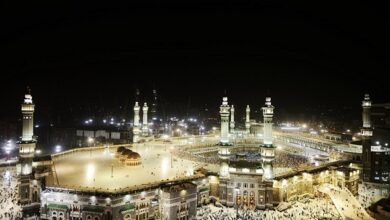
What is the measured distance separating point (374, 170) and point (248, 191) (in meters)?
24.3

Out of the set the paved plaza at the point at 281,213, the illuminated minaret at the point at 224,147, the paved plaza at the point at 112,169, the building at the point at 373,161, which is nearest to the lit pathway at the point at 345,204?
the paved plaza at the point at 281,213

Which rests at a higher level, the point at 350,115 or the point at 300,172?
the point at 350,115

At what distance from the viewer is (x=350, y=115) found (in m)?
126

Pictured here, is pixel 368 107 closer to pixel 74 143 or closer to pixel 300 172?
pixel 300 172

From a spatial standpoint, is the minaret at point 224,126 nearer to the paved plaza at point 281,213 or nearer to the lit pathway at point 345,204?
the paved plaza at point 281,213

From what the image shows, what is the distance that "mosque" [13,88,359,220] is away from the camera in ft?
92.8

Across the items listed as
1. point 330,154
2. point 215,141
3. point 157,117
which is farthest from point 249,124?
point 157,117

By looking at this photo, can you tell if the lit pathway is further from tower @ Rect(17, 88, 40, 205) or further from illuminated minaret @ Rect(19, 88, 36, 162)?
→ illuminated minaret @ Rect(19, 88, 36, 162)

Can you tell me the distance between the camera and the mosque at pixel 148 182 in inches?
1113

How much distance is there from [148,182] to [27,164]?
43.1 ft

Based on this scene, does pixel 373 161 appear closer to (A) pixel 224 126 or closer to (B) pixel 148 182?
(A) pixel 224 126

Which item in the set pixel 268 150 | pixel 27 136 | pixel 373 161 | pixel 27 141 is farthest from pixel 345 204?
pixel 27 136

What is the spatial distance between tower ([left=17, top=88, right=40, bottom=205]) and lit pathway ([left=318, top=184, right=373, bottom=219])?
100ft

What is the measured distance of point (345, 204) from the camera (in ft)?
105
